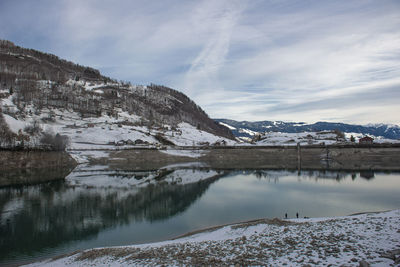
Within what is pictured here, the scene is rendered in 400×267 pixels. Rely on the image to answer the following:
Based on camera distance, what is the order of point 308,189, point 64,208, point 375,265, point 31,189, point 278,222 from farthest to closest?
point 31,189 < point 308,189 < point 64,208 < point 278,222 < point 375,265

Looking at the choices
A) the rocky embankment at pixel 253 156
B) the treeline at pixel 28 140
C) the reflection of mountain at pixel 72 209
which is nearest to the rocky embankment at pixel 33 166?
the treeline at pixel 28 140

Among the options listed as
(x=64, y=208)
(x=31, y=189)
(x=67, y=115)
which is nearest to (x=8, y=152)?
(x=31, y=189)

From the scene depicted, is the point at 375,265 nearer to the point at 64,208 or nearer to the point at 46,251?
the point at 46,251

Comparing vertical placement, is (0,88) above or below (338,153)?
above

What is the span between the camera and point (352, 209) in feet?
91.8

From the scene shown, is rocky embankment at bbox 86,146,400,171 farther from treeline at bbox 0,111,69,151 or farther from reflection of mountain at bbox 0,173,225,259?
reflection of mountain at bbox 0,173,225,259

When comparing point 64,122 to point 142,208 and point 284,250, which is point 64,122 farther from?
point 284,250

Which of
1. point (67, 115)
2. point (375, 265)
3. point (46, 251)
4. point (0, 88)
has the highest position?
point (0, 88)

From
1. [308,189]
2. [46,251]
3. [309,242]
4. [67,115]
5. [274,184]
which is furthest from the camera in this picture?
[67,115]

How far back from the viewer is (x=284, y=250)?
41.8 ft

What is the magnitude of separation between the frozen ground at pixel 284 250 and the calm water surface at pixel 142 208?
5.06 m

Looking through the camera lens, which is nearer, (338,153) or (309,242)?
(309,242)

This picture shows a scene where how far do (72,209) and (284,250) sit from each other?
26.8 m

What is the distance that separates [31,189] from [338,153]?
A: 9475cm
